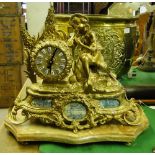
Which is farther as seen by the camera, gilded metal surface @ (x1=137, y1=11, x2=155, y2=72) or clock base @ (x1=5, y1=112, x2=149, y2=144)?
gilded metal surface @ (x1=137, y1=11, x2=155, y2=72)

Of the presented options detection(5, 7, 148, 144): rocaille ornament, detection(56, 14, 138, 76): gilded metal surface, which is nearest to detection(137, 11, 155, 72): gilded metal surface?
detection(56, 14, 138, 76): gilded metal surface

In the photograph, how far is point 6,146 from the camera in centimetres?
89

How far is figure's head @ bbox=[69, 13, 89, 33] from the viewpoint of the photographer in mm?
927

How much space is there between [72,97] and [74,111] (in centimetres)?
4

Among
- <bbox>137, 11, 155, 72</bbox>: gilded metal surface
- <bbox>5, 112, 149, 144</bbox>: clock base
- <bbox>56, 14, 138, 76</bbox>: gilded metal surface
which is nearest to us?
<bbox>5, 112, 149, 144</bbox>: clock base

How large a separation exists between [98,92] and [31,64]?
22cm

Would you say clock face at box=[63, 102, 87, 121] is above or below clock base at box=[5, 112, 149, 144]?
above

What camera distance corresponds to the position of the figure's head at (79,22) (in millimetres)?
927

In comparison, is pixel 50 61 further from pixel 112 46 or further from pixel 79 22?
pixel 112 46

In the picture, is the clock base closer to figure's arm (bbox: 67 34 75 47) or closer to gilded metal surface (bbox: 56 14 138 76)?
figure's arm (bbox: 67 34 75 47)

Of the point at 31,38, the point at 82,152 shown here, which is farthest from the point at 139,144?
the point at 31,38

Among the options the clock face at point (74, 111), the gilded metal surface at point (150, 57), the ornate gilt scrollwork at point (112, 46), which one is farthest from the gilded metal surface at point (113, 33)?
the clock face at point (74, 111)

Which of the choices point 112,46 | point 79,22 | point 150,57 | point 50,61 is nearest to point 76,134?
point 50,61

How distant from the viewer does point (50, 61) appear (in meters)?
0.93
